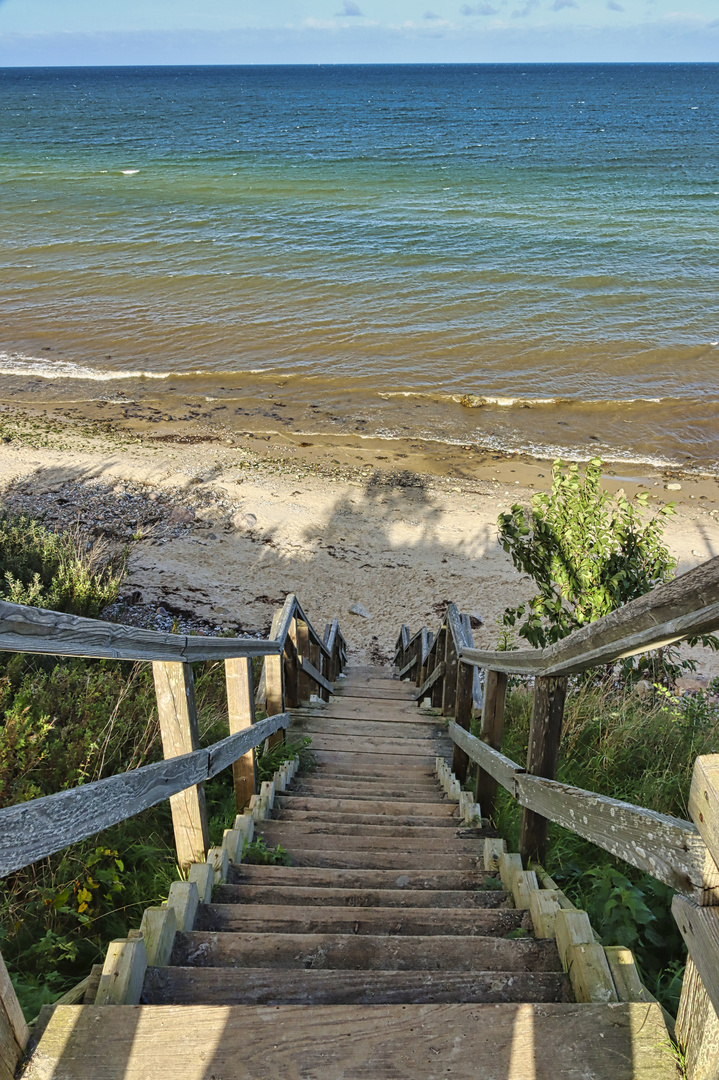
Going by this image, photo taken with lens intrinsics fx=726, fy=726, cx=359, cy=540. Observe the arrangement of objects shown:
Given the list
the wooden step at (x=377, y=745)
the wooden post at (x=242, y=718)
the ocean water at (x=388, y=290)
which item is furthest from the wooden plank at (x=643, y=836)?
the ocean water at (x=388, y=290)

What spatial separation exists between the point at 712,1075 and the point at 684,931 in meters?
0.35

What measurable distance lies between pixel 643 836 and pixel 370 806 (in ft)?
Answer: 9.12

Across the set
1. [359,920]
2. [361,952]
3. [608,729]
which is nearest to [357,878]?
[359,920]

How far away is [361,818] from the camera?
396 cm

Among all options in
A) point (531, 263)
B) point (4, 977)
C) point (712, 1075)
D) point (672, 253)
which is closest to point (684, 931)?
point (712, 1075)

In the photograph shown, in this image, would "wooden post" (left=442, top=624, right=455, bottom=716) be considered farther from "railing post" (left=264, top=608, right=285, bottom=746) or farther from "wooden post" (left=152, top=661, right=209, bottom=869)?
"wooden post" (left=152, top=661, right=209, bottom=869)

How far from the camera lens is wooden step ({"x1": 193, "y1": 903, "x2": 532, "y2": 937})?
251 centimetres

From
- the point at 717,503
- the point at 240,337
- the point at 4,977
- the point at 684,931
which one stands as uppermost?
the point at 240,337

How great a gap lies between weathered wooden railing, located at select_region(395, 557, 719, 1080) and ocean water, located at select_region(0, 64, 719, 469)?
1427 cm

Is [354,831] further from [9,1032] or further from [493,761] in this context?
[9,1032]

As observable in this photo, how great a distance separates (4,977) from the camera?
59.3 inches

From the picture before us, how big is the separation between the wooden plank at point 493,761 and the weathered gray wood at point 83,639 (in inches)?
51.2

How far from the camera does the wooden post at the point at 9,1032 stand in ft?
5.08

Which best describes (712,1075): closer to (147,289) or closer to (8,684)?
(8,684)
